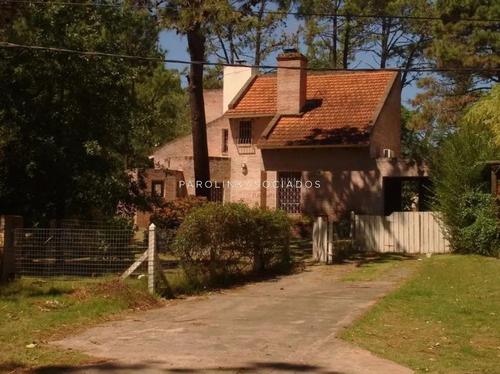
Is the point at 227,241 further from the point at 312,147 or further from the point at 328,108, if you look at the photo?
the point at 328,108

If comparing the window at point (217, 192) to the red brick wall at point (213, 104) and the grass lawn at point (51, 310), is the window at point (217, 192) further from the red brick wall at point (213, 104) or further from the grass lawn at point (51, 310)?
the grass lawn at point (51, 310)

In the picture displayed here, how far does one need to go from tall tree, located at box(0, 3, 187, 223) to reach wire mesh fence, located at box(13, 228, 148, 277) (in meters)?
3.20

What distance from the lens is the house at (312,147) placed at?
26.3 metres

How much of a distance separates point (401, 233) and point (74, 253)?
11045 mm

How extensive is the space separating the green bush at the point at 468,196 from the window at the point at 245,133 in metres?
12.3

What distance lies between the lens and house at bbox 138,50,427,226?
26281mm

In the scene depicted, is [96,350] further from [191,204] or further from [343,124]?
[343,124]

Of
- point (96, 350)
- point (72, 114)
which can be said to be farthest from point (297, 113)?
point (96, 350)

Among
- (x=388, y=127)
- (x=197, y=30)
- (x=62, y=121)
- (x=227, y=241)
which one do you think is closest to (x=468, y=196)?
(x=227, y=241)

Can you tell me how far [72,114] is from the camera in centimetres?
1738

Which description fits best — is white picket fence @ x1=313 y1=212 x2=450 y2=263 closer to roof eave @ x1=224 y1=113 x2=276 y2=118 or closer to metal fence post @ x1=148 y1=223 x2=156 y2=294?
roof eave @ x1=224 y1=113 x2=276 y2=118

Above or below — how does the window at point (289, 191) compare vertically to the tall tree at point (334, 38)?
below

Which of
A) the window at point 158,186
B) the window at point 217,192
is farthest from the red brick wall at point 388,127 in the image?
the window at point 158,186

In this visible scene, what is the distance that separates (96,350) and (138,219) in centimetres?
2494
